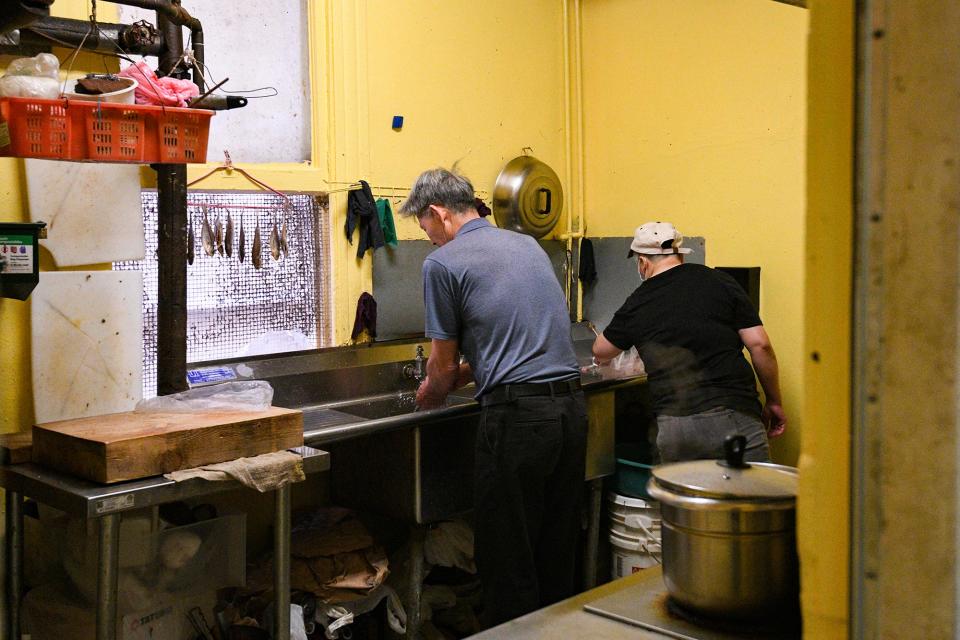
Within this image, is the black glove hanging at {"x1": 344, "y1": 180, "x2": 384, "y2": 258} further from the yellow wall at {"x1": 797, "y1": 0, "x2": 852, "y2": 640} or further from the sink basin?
the yellow wall at {"x1": 797, "y1": 0, "x2": 852, "y2": 640}

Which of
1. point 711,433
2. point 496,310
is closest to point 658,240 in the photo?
point 711,433

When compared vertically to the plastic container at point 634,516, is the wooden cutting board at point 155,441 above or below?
above

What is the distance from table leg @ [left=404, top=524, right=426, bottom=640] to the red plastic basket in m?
1.58

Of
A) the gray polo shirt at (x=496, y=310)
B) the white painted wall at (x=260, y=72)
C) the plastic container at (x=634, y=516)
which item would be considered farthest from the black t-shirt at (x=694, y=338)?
the white painted wall at (x=260, y=72)

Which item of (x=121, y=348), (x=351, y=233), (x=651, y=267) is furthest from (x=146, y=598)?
(x=651, y=267)

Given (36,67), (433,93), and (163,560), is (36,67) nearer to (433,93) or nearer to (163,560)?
(163,560)

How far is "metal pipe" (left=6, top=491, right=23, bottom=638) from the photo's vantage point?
2598mm

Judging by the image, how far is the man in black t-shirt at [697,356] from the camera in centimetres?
329

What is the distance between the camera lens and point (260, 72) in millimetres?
3578

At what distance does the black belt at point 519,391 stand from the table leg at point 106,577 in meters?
1.20

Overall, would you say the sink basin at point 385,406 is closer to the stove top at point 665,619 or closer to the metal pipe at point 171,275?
the metal pipe at point 171,275

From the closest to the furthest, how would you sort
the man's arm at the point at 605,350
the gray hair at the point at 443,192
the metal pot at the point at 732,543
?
1. the metal pot at the point at 732,543
2. the gray hair at the point at 443,192
3. the man's arm at the point at 605,350

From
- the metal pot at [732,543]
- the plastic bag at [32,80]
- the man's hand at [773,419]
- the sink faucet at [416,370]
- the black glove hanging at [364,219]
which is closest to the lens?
the metal pot at [732,543]

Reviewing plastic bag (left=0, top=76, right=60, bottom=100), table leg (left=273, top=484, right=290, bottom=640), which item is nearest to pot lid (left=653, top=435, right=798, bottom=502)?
table leg (left=273, top=484, right=290, bottom=640)
